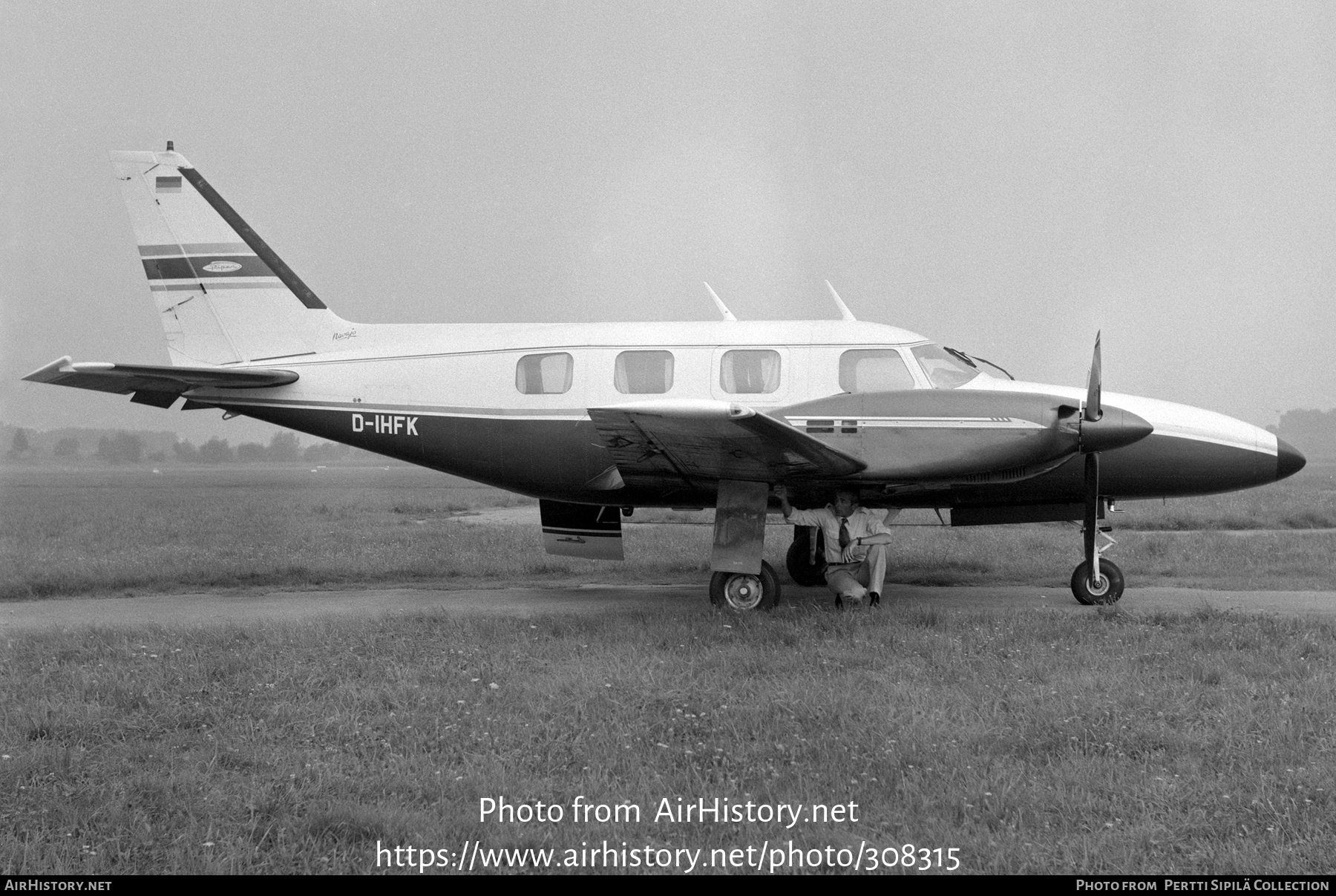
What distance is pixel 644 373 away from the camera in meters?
10.2

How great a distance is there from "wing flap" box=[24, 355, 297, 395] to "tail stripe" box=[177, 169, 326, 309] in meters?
1.10

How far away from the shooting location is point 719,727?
18.1ft

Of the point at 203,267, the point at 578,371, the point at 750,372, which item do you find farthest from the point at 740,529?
the point at 203,267

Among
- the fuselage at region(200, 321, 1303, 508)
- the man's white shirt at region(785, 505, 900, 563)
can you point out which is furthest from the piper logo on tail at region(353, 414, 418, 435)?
the man's white shirt at region(785, 505, 900, 563)

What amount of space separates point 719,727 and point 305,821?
7.42 ft

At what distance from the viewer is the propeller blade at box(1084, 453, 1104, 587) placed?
373 inches

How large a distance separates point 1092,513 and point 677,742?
5915mm

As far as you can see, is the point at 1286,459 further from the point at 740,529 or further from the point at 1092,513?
the point at 740,529

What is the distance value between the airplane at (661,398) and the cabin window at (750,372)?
0.07ft

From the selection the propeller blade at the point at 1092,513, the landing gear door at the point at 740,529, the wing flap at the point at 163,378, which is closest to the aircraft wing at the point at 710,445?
the landing gear door at the point at 740,529

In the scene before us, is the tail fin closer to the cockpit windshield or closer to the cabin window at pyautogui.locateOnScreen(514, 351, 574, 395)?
the cabin window at pyautogui.locateOnScreen(514, 351, 574, 395)
